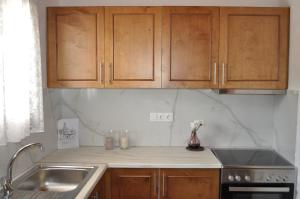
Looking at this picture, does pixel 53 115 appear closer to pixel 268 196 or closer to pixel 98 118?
pixel 98 118

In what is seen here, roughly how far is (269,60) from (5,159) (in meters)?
2.08

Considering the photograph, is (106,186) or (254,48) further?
(254,48)

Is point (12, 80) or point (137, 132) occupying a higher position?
point (12, 80)

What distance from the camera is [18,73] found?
6.07 feet

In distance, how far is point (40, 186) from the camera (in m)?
2.16

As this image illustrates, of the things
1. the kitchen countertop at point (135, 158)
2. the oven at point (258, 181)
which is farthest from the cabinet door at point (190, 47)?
the oven at point (258, 181)

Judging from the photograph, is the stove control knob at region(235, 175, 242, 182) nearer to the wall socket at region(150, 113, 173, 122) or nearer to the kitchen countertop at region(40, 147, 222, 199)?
the kitchen countertop at region(40, 147, 222, 199)

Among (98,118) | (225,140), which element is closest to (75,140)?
(98,118)

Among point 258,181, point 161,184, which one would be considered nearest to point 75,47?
point 161,184

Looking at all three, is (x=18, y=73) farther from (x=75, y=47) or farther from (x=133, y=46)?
(x=133, y=46)

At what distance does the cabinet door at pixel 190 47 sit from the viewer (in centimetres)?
241

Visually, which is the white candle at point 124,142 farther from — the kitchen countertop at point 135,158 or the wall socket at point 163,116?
the wall socket at point 163,116

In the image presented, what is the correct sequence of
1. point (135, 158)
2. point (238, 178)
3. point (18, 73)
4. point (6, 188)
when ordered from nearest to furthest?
point (6, 188), point (18, 73), point (238, 178), point (135, 158)

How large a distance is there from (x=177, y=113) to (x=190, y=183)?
73 centimetres
